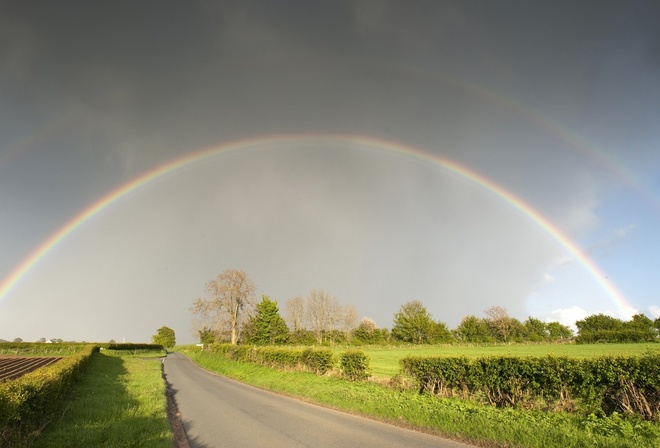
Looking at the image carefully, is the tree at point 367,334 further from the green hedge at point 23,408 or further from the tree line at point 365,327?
the green hedge at point 23,408

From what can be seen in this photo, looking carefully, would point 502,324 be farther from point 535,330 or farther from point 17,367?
point 17,367

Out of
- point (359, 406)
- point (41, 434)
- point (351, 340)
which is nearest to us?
point (41, 434)

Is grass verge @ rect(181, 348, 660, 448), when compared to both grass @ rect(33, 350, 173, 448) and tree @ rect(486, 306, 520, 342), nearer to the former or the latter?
grass @ rect(33, 350, 173, 448)

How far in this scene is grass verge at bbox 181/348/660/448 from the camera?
7688mm

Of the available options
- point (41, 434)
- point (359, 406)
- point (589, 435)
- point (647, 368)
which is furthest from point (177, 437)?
point (647, 368)

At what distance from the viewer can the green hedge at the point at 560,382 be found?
9.16m

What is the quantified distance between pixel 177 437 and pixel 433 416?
7.53 metres

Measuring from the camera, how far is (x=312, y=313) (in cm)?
10069

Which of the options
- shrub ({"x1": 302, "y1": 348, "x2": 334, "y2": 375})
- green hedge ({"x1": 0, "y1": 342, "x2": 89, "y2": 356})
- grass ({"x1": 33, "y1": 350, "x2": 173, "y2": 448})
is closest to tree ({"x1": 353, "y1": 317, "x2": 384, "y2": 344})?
green hedge ({"x1": 0, "y1": 342, "x2": 89, "y2": 356})

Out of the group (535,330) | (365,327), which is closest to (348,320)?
(365,327)

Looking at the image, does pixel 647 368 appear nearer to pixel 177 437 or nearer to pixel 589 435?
pixel 589 435

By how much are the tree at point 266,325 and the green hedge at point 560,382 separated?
199 ft

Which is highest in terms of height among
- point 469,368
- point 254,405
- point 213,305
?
point 213,305

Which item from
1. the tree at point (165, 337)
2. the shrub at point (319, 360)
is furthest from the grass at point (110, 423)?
the tree at point (165, 337)
